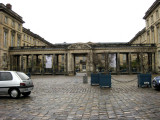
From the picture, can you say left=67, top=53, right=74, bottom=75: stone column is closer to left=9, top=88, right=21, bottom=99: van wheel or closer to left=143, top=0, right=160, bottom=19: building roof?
left=143, top=0, right=160, bottom=19: building roof

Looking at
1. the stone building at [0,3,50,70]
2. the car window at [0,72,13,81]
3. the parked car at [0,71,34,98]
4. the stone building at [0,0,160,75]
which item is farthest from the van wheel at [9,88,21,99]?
the stone building at [0,0,160,75]

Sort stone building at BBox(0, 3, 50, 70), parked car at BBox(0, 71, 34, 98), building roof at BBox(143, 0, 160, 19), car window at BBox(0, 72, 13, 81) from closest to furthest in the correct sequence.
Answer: parked car at BBox(0, 71, 34, 98) < car window at BBox(0, 72, 13, 81) < building roof at BBox(143, 0, 160, 19) < stone building at BBox(0, 3, 50, 70)

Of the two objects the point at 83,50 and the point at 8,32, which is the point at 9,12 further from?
the point at 83,50

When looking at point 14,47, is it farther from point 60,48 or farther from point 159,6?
point 159,6

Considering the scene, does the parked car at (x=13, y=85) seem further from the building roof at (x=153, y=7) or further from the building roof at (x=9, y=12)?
the building roof at (x=153, y=7)

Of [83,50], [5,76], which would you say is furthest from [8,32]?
[5,76]

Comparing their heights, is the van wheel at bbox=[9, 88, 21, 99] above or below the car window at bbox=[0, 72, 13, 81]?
below

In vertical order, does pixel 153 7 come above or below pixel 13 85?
above

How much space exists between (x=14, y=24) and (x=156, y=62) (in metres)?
39.4

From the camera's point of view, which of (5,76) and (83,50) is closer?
(5,76)

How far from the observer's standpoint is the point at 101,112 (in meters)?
6.23

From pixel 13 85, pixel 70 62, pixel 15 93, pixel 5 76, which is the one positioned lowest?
pixel 15 93

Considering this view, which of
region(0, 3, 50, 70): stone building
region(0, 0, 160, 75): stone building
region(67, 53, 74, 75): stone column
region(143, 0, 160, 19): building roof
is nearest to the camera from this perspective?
region(143, 0, 160, 19): building roof

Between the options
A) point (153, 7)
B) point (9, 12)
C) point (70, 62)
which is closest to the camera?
point (153, 7)
